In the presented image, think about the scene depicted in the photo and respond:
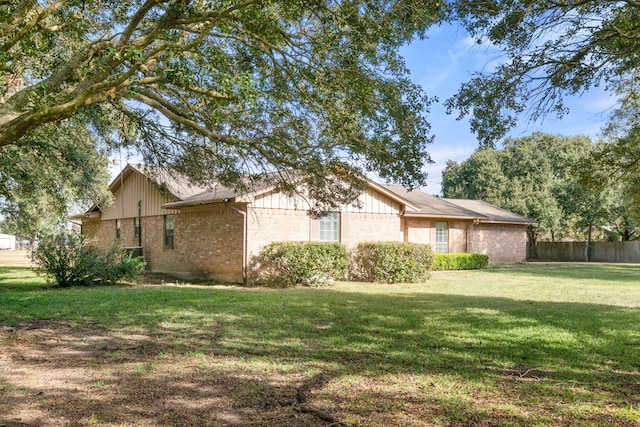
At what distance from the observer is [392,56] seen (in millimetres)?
7332

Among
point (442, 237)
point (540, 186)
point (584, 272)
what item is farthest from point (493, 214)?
point (540, 186)

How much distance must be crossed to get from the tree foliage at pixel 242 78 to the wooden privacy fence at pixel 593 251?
105ft

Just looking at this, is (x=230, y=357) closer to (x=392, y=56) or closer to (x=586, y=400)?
(x=586, y=400)

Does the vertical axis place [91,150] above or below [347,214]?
above

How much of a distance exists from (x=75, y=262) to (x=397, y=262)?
34.9 feet

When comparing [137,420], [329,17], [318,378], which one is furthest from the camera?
[329,17]

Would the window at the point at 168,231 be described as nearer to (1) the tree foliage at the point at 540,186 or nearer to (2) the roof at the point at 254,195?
(2) the roof at the point at 254,195

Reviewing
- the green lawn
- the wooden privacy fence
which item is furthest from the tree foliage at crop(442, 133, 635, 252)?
the green lawn

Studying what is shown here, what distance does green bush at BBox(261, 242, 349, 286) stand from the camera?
15.7 metres

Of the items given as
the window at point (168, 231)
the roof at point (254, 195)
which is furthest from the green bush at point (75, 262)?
the window at point (168, 231)

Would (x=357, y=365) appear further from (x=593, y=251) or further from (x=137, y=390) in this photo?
(x=593, y=251)

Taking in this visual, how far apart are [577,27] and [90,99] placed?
6922 millimetres

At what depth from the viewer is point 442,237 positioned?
25172mm

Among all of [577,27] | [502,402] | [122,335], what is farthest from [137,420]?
[577,27]
